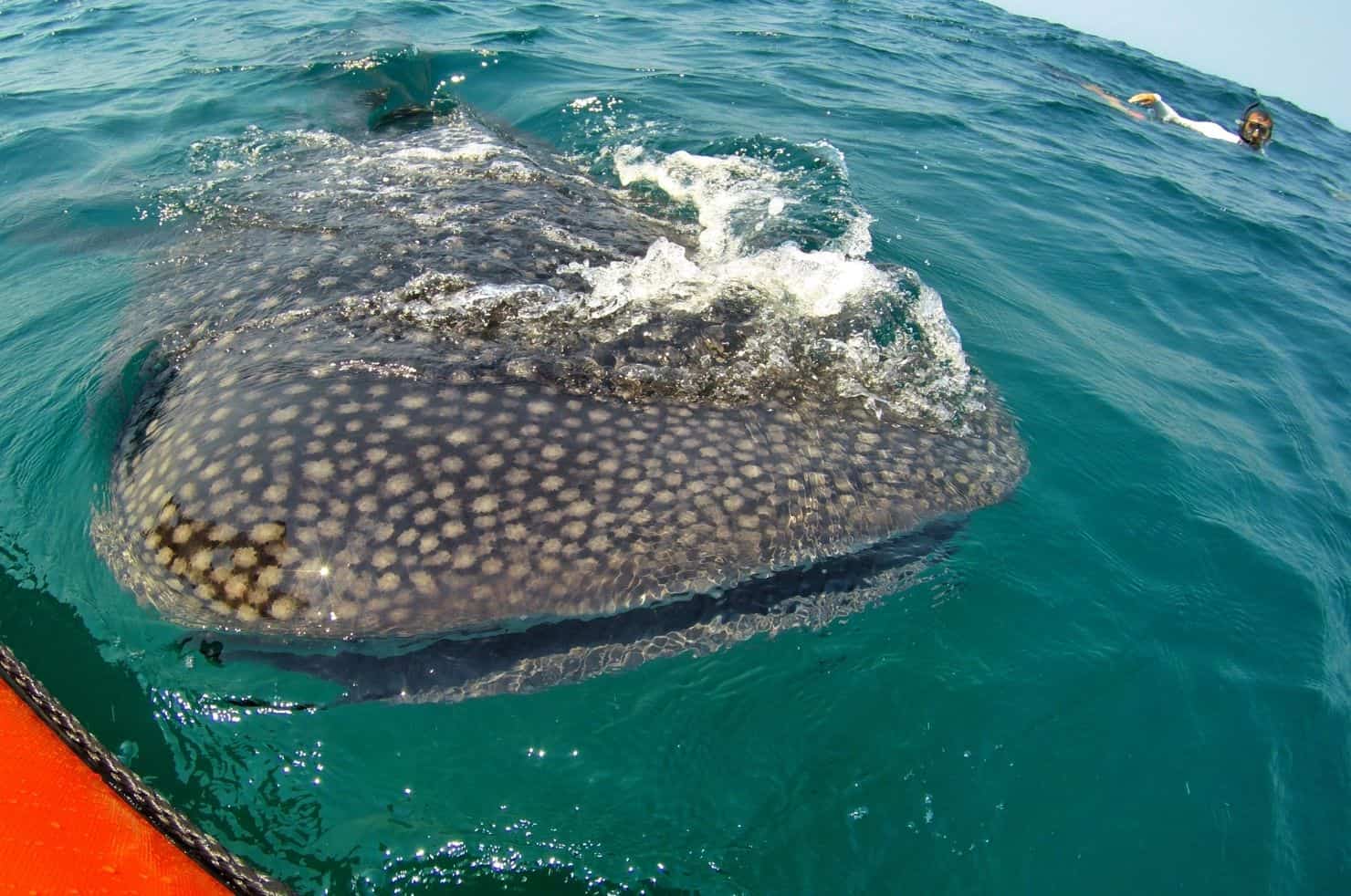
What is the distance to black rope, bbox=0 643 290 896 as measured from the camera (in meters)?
2.36

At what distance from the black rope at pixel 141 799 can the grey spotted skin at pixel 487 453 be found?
0.58 meters

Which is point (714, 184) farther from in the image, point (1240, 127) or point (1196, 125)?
point (1240, 127)

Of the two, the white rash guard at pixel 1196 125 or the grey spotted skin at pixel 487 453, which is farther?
the white rash guard at pixel 1196 125

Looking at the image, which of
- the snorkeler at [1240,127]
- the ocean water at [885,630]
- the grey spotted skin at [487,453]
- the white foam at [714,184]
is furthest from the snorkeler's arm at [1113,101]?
the grey spotted skin at [487,453]

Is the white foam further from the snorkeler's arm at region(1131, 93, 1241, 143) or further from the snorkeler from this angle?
the snorkeler

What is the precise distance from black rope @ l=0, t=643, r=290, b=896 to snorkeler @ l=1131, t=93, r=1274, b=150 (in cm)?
1856

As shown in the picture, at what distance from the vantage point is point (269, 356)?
3658mm

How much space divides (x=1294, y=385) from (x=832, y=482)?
5467 mm

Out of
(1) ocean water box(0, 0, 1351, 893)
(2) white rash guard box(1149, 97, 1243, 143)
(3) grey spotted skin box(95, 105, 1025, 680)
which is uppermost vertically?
(2) white rash guard box(1149, 97, 1243, 143)

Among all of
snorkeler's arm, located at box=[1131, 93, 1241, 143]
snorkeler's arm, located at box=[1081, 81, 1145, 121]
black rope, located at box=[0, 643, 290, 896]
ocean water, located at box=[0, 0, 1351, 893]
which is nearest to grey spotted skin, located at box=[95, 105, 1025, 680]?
ocean water, located at box=[0, 0, 1351, 893]

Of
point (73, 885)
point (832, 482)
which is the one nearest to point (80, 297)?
point (73, 885)

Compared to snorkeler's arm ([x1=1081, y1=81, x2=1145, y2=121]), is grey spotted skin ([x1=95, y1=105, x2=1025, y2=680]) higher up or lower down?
lower down

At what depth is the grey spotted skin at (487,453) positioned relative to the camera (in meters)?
2.98

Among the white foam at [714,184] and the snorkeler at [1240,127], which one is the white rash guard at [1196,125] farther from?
the white foam at [714,184]
